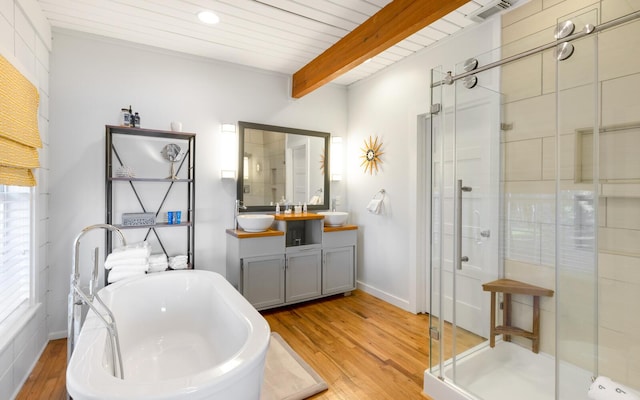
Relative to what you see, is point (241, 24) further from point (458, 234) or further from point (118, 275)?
point (458, 234)

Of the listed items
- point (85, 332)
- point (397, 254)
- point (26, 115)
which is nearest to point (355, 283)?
point (397, 254)

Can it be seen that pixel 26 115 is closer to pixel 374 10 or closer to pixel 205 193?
pixel 205 193

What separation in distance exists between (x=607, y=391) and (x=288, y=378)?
5.51 feet

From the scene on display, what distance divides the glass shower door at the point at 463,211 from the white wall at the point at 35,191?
2.57 m

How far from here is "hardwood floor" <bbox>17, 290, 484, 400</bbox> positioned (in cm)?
198

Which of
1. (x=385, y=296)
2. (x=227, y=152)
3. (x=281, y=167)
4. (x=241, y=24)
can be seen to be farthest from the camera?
(x=281, y=167)

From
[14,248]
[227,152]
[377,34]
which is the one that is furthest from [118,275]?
[377,34]

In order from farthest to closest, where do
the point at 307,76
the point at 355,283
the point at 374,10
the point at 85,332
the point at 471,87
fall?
the point at 355,283 < the point at 307,76 < the point at 374,10 < the point at 471,87 < the point at 85,332

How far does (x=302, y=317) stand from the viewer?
3.09 m

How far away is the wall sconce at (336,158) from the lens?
158 inches

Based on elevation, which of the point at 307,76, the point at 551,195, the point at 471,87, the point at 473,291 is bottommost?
the point at 473,291

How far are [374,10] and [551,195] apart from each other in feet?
5.87

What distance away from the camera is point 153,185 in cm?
299

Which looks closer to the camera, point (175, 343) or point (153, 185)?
point (175, 343)
